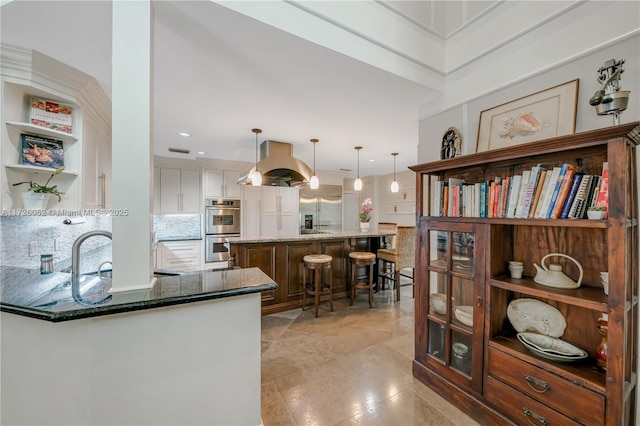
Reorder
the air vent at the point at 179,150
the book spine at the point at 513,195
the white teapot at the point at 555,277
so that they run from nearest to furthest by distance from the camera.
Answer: the white teapot at the point at 555,277, the book spine at the point at 513,195, the air vent at the point at 179,150

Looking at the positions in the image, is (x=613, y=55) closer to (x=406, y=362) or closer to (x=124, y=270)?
(x=406, y=362)

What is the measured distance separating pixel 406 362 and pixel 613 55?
249 centimetres

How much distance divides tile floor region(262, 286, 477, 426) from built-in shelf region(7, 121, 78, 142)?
245 cm

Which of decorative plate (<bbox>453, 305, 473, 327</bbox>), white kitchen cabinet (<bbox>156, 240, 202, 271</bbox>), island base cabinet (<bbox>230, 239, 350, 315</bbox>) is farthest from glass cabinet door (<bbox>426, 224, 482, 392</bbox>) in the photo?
white kitchen cabinet (<bbox>156, 240, 202, 271</bbox>)

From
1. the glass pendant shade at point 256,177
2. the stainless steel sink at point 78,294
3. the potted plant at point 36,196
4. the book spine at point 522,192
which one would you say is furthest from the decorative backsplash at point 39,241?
the book spine at point 522,192

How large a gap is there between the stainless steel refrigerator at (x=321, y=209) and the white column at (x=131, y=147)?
198 inches

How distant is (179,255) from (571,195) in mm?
5515

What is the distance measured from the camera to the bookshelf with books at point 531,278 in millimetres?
1144

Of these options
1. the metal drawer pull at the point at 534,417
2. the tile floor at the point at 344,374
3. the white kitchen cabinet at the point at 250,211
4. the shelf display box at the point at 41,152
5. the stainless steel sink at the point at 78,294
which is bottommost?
the tile floor at the point at 344,374

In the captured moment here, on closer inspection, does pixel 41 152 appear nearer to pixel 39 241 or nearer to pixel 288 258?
pixel 39 241

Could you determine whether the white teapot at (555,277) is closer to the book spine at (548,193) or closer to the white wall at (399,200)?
the book spine at (548,193)

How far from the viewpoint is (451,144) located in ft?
7.17

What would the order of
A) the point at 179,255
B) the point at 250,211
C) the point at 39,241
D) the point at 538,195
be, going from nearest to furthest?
the point at 538,195, the point at 39,241, the point at 179,255, the point at 250,211

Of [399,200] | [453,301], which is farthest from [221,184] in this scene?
[453,301]
